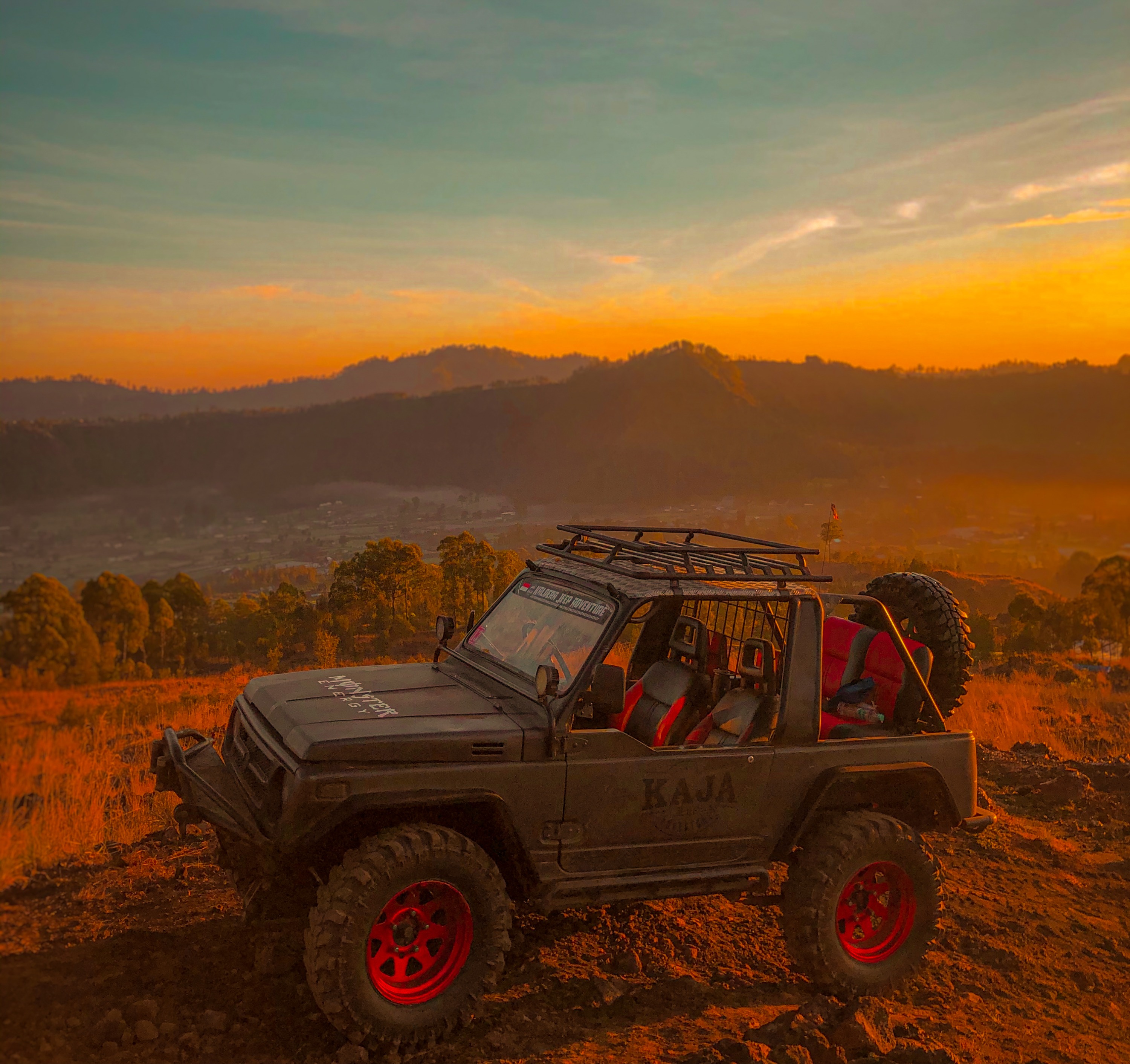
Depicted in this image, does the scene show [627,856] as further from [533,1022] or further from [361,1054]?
[361,1054]

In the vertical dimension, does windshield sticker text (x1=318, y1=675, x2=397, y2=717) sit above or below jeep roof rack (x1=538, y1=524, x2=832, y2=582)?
below

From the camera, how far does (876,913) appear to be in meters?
5.40

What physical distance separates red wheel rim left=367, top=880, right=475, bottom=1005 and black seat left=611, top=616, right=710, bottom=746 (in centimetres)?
143

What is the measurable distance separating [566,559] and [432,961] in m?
2.51

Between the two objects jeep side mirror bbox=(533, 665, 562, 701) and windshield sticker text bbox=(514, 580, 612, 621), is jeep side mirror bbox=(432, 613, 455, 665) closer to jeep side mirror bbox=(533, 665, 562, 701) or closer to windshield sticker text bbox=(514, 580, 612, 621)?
windshield sticker text bbox=(514, 580, 612, 621)

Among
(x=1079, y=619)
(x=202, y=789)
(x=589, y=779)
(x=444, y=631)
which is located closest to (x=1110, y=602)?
(x=1079, y=619)

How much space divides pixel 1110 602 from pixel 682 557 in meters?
35.1

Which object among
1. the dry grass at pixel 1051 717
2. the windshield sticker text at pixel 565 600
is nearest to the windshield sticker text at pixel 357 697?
the windshield sticker text at pixel 565 600

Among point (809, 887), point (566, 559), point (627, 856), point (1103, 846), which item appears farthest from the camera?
point (1103, 846)

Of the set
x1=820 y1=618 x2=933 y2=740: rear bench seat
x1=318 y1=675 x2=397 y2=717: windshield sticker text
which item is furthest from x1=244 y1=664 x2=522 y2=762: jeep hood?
x1=820 y1=618 x2=933 y2=740: rear bench seat

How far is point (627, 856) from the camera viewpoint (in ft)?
15.4

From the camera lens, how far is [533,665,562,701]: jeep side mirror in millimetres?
4348

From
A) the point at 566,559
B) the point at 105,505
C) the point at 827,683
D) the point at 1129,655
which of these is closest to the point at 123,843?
the point at 566,559

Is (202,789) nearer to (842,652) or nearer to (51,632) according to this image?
(842,652)
